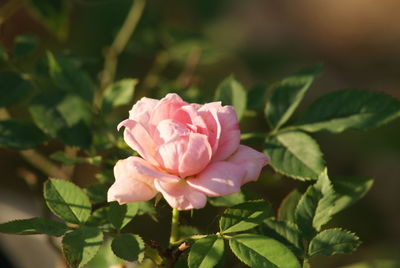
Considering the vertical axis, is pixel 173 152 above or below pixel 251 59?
above

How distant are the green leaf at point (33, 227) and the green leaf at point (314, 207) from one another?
0.28 meters

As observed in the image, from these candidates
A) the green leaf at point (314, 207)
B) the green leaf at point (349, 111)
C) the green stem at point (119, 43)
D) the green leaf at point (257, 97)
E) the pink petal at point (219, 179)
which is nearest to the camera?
the pink petal at point (219, 179)

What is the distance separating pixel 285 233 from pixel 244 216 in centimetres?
8

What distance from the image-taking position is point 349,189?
31.8 inches

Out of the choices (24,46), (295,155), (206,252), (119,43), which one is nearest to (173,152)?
(206,252)

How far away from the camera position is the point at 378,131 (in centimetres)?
228

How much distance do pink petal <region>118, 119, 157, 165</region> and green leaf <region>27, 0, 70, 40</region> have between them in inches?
18.9

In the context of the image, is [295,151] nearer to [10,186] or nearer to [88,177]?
[88,177]

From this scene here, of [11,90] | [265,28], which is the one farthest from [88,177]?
[265,28]

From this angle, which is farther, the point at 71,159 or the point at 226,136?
the point at 71,159

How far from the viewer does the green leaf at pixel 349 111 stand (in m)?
0.80

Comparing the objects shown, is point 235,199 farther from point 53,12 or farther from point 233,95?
point 53,12

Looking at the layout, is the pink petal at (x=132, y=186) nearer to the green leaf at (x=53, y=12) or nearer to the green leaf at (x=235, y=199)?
the green leaf at (x=235, y=199)

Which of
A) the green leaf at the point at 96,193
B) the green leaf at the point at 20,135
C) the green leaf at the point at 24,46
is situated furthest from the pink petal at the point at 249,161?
the green leaf at the point at 24,46
